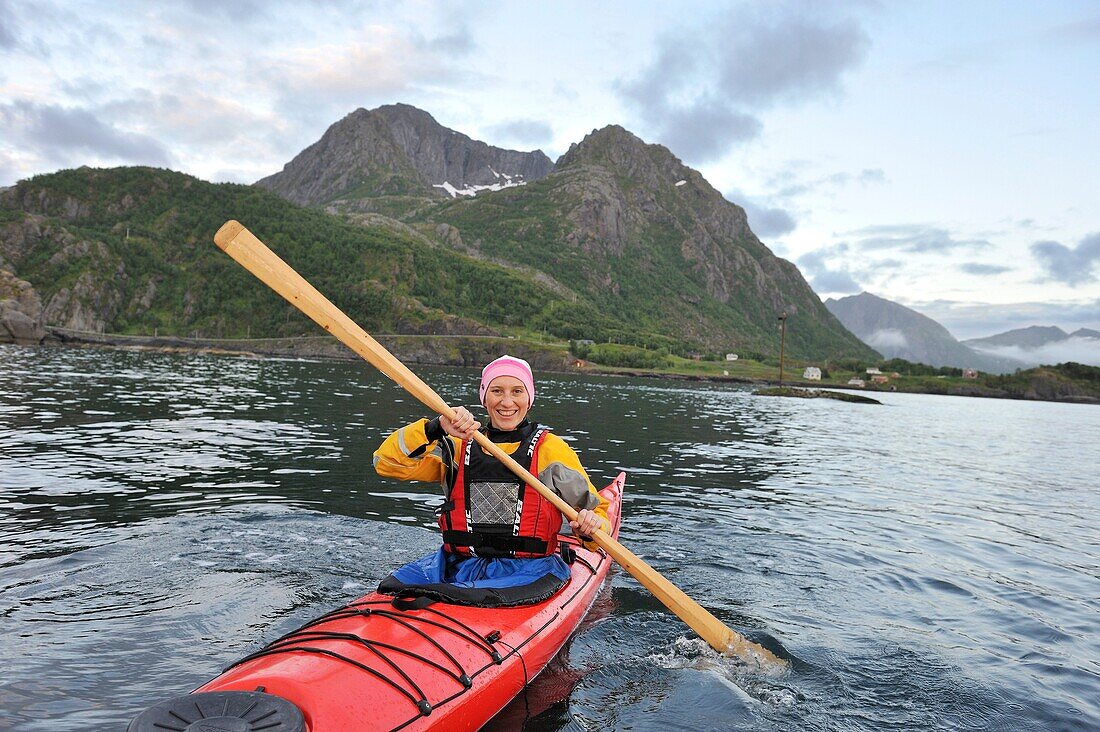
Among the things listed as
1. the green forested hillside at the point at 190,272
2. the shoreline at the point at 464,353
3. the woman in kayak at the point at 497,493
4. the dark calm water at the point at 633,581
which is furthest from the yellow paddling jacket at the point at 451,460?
the green forested hillside at the point at 190,272

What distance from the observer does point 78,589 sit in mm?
8125

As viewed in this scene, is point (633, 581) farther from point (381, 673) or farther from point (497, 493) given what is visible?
point (381, 673)

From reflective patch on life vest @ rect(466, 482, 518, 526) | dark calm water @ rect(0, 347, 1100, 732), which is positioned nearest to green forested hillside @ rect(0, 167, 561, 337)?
dark calm water @ rect(0, 347, 1100, 732)

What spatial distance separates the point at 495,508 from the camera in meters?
6.67

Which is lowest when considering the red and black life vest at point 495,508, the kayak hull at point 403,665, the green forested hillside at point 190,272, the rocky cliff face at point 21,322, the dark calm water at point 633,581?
the dark calm water at point 633,581

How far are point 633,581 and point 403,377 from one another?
17.9ft

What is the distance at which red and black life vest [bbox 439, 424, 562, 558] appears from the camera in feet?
21.8

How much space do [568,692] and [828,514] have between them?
12258 millimetres

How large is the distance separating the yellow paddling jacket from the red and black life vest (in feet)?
0.16

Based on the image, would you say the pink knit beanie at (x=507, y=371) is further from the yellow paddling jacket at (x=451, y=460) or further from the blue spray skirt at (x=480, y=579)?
the blue spray skirt at (x=480, y=579)

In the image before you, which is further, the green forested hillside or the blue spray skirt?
the green forested hillside

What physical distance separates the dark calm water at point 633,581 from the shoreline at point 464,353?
10446cm

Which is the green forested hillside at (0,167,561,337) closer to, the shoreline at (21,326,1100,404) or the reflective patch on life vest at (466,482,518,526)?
the shoreline at (21,326,1100,404)

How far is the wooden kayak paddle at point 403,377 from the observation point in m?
6.24
